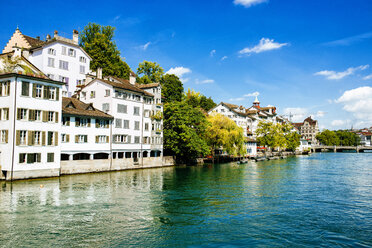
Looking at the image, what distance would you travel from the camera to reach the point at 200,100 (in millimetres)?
112688

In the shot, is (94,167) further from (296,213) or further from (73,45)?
(296,213)

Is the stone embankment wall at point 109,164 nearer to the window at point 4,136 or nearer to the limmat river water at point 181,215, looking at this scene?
the limmat river water at point 181,215

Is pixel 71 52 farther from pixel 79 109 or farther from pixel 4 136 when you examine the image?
pixel 4 136

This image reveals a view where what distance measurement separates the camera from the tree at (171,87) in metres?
84.4

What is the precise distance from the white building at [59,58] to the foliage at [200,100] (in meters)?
38.7

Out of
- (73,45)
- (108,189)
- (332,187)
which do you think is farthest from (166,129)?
(332,187)

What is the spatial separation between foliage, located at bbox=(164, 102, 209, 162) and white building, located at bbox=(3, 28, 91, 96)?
2021cm

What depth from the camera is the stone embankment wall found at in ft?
149

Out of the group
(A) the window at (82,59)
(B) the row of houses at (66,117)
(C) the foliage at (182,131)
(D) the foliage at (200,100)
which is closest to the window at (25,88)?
(B) the row of houses at (66,117)

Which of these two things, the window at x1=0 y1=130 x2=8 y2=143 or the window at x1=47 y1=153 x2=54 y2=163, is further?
the window at x1=47 y1=153 x2=54 y2=163

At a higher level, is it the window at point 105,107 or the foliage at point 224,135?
the window at point 105,107

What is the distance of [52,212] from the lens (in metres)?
23.6

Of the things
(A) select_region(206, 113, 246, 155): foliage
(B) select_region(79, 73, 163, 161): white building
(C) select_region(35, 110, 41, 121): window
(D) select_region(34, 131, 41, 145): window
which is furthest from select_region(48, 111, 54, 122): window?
(A) select_region(206, 113, 246, 155): foliage

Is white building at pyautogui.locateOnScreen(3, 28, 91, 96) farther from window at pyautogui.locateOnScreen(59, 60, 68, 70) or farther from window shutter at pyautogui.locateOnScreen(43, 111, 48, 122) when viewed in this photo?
window shutter at pyautogui.locateOnScreen(43, 111, 48, 122)
